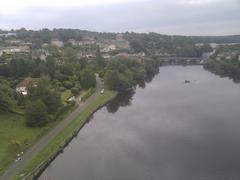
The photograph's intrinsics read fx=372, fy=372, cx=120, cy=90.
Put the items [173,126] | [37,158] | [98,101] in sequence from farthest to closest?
1. [98,101]
2. [173,126]
3. [37,158]

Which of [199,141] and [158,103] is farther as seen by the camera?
[158,103]

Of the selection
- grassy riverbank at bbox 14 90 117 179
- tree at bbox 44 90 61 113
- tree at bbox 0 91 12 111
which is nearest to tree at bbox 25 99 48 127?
grassy riverbank at bbox 14 90 117 179

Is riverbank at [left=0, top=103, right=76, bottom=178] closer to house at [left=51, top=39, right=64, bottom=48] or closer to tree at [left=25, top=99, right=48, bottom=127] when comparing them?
tree at [left=25, top=99, right=48, bottom=127]

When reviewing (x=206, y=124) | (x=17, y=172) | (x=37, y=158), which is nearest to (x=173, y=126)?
(x=206, y=124)

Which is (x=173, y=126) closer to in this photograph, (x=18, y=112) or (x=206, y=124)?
(x=206, y=124)

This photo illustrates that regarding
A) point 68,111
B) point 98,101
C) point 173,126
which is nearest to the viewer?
point 173,126

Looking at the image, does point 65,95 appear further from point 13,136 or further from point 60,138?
point 13,136
